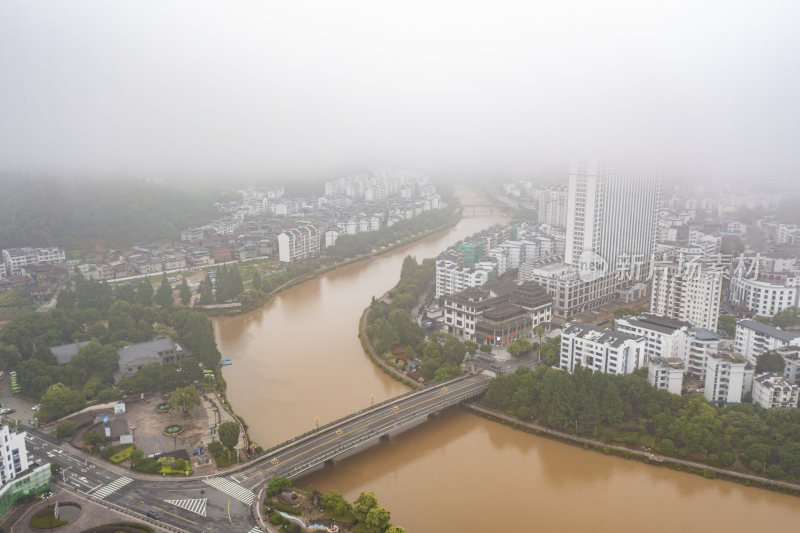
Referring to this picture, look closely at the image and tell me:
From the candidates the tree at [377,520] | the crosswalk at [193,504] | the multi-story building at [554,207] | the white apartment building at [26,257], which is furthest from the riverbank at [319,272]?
the tree at [377,520]

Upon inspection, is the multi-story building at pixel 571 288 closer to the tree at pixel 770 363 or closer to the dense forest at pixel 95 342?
the tree at pixel 770 363

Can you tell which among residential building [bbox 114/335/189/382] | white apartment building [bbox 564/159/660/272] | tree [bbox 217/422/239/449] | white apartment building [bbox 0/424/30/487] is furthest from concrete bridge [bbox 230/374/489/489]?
white apartment building [bbox 564/159/660/272]

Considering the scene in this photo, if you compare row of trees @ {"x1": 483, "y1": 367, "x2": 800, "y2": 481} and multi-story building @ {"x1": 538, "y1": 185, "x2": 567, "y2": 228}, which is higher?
multi-story building @ {"x1": 538, "y1": 185, "x2": 567, "y2": 228}

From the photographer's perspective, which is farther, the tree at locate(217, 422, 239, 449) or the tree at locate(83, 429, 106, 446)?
the tree at locate(83, 429, 106, 446)

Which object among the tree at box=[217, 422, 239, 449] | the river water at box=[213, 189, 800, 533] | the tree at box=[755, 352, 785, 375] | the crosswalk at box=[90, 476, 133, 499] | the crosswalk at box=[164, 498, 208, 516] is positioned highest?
the tree at box=[755, 352, 785, 375]

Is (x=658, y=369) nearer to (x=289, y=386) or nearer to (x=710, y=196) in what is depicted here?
(x=289, y=386)

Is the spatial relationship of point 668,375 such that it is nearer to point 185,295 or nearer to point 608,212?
point 608,212

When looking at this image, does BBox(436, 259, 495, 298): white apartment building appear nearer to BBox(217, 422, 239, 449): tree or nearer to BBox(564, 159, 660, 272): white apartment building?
BBox(564, 159, 660, 272): white apartment building

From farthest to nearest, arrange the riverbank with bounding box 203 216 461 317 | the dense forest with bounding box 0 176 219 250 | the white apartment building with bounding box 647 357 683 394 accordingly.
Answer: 1. the dense forest with bounding box 0 176 219 250
2. the riverbank with bounding box 203 216 461 317
3. the white apartment building with bounding box 647 357 683 394
